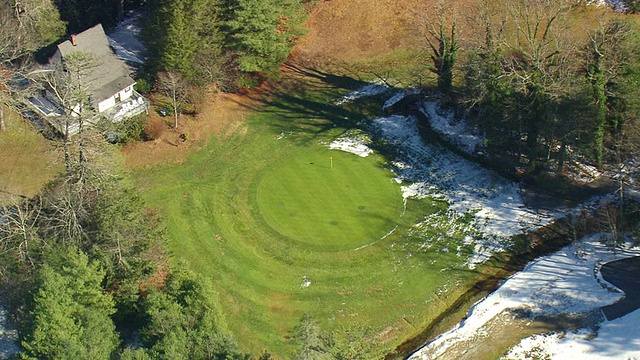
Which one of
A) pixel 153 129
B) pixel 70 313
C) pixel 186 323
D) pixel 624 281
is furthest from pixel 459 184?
pixel 70 313

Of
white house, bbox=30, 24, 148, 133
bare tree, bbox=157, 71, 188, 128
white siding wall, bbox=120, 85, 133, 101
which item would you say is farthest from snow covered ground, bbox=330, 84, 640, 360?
white siding wall, bbox=120, 85, 133, 101

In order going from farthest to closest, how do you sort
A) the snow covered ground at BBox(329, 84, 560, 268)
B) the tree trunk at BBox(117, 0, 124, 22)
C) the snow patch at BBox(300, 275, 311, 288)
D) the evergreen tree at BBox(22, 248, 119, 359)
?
the tree trunk at BBox(117, 0, 124, 22), the snow covered ground at BBox(329, 84, 560, 268), the snow patch at BBox(300, 275, 311, 288), the evergreen tree at BBox(22, 248, 119, 359)

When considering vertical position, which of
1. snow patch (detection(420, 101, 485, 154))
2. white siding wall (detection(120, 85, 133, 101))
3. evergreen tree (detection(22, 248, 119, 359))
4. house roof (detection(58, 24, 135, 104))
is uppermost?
house roof (detection(58, 24, 135, 104))

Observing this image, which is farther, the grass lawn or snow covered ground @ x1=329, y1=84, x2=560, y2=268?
snow covered ground @ x1=329, y1=84, x2=560, y2=268

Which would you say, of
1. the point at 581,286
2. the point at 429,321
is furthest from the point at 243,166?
the point at 581,286

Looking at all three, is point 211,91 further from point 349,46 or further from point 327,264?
point 327,264

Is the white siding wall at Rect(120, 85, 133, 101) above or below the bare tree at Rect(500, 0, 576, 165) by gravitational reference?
below

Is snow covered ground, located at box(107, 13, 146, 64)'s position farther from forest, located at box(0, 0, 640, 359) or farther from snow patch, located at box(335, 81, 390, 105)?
snow patch, located at box(335, 81, 390, 105)
